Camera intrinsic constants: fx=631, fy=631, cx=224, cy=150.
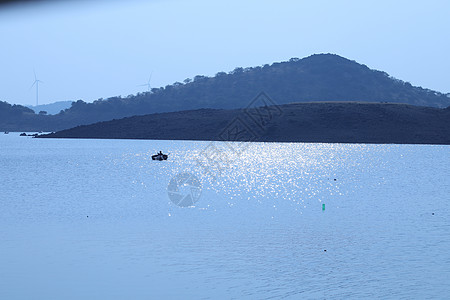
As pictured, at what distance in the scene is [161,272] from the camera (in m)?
27.9

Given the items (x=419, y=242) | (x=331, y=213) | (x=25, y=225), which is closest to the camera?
(x=419, y=242)

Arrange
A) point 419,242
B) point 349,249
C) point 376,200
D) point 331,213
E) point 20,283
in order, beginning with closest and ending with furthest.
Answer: point 20,283, point 349,249, point 419,242, point 331,213, point 376,200

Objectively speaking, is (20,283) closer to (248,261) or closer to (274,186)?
(248,261)

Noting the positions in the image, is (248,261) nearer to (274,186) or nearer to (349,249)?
(349,249)

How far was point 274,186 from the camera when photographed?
3196 inches

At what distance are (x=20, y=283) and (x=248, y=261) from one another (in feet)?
34.5

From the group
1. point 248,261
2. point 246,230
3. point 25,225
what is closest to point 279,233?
point 246,230

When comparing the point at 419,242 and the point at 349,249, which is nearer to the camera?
the point at 349,249

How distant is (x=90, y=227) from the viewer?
1671 inches

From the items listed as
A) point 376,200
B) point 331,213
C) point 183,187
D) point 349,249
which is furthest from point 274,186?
point 349,249

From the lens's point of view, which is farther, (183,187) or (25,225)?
(183,187)

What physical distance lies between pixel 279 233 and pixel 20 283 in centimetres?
1845

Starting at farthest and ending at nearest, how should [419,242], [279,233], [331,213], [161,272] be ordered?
1. [331,213]
2. [279,233]
3. [419,242]
4. [161,272]

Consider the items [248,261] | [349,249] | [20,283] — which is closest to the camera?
[20,283]
